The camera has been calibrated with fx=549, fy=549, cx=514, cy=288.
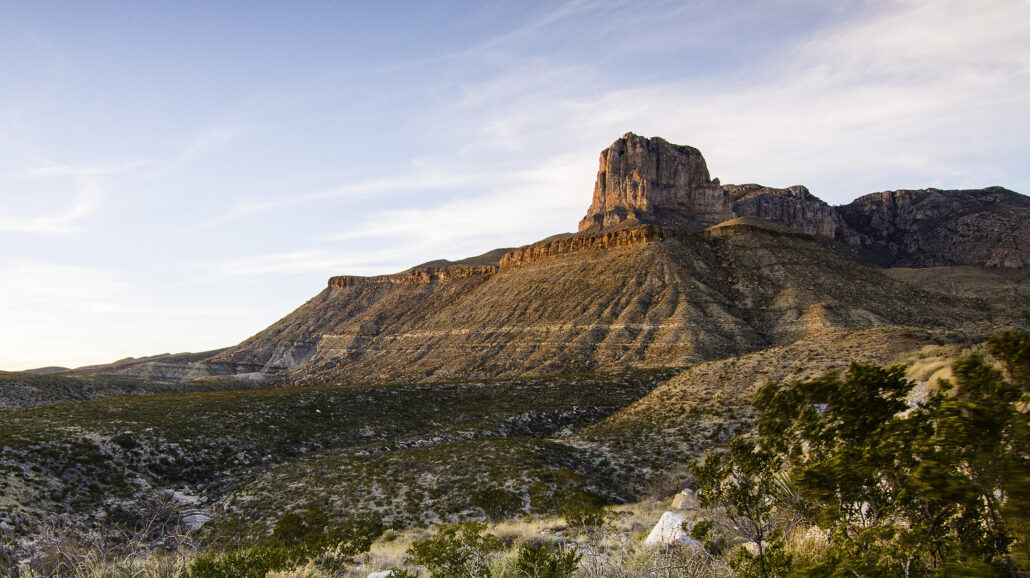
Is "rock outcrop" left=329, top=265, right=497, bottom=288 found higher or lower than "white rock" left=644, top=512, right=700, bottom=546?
higher

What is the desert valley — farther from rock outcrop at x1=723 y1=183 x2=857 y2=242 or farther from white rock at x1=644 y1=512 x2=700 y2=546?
rock outcrop at x1=723 y1=183 x2=857 y2=242

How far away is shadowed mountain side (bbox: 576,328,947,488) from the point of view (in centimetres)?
2523

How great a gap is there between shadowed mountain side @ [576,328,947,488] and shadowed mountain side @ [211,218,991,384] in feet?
60.7

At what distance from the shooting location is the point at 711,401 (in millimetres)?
30500

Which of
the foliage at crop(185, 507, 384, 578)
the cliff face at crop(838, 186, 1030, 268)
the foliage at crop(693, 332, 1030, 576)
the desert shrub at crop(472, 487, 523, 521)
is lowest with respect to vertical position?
the desert shrub at crop(472, 487, 523, 521)

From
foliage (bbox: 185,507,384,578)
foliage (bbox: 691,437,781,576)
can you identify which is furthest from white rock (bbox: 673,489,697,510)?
foliage (bbox: 185,507,384,578)

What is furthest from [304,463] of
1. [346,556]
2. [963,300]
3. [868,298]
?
[963,300]

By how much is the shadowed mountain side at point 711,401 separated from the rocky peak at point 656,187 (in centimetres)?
9942

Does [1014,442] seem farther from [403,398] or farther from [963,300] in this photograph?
[963,300]

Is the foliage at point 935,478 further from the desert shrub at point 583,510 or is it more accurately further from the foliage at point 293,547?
the foliage at point 293,547

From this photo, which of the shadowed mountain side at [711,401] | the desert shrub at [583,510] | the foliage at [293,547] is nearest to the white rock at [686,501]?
the desert shrub at [583,510]

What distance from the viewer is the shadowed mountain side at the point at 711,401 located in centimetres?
2523

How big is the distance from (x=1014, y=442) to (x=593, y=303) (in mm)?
64622

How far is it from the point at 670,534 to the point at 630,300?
194ft
